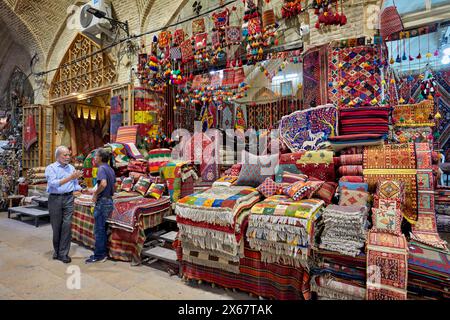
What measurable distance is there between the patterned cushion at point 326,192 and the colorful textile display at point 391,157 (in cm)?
48

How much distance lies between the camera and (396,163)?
2738 millimetres

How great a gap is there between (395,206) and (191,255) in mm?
2167

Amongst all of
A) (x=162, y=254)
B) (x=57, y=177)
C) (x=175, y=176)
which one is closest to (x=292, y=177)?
(x=175, y=176)

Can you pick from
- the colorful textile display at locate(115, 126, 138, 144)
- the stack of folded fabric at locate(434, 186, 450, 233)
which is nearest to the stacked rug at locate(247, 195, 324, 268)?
the stack of folded fabric at locate(434, 186, 450, 233)

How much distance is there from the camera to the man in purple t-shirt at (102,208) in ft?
11.0

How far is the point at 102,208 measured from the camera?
3395 mm

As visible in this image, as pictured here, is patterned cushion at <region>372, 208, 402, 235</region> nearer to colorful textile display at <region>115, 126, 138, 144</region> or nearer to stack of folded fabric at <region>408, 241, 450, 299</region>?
stack of folded fabric at <region>408, 241, 450, 299</region>

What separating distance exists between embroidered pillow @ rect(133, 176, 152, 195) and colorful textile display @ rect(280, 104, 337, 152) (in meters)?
2.40

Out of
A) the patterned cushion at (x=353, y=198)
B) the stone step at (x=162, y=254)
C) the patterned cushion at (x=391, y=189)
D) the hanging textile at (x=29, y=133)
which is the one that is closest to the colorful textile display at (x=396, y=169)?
the patterned cushion at (x=391, y=189)

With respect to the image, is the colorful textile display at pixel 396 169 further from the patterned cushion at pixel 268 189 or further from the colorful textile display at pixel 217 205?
the colorful textile display at pixel 217 205

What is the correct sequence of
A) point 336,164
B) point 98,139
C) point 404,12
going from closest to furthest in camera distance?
point 336,164
point 404,12
point 98,139

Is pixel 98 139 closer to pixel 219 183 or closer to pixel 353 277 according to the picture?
pixel 219 183
